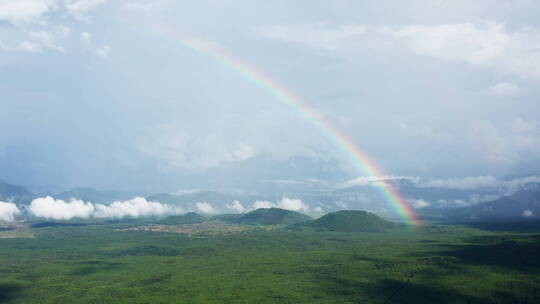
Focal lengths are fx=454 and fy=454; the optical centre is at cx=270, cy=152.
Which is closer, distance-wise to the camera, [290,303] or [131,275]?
[290,303]

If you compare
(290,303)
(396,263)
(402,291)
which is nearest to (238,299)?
(290,303)

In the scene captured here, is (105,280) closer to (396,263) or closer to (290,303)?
(290,303)

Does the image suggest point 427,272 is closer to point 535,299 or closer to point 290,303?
point 535,299

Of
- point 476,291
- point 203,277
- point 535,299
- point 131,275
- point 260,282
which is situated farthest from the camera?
point 131,275

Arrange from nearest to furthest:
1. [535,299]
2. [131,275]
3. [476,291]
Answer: [535,299] → [476,291] → [131,275]

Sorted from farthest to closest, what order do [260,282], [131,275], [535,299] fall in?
[131,275] → [260,282] → [535,299]

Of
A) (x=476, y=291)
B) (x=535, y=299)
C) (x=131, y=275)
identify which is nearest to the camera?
(x=535, y=299)

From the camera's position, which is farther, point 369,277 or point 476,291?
point 369,277

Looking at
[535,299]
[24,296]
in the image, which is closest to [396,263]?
[535,299]
